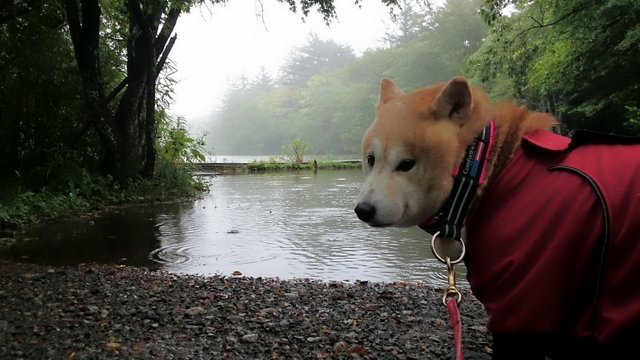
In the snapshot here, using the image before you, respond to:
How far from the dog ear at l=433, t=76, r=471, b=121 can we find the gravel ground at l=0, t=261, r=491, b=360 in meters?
1.60

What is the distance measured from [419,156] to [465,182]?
0.62 ft

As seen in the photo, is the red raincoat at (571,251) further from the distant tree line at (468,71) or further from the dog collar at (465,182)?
the distant tree line at (468,71)

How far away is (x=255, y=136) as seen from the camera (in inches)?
2938

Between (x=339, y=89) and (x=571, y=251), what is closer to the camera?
(x=571, y=251)

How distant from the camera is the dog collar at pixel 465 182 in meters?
1.66

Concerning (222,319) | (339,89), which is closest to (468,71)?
(222,319)

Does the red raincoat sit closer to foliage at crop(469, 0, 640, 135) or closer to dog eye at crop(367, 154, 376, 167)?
dog eye at crop(367, 154, 376, 167)

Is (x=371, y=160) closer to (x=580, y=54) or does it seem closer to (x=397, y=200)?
(x=397, y=200)

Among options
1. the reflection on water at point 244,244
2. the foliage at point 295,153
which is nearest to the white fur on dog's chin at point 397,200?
the reflection on water at point 244,244

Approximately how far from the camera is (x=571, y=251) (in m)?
1.42

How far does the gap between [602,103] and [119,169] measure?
12591 mm

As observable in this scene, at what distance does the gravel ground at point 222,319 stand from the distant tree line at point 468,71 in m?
8.51

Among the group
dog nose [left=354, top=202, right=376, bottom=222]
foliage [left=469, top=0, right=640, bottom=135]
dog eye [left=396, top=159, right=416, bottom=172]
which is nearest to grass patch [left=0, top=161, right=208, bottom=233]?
dog nose [left=354, top=202, right=376, bottom=222]

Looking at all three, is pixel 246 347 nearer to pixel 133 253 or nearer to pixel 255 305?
pixel 255 305
